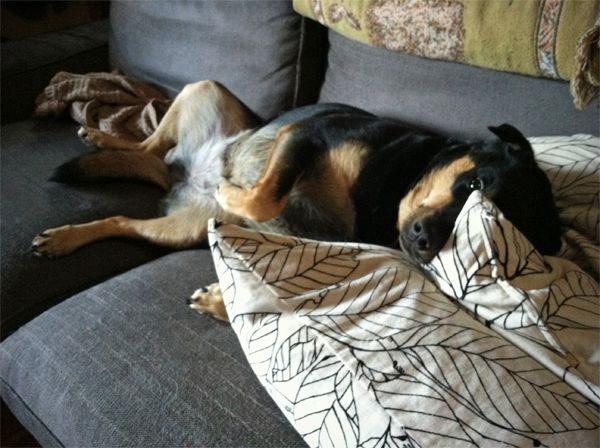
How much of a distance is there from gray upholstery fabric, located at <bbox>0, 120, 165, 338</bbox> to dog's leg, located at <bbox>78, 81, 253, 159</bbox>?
110 millimetres

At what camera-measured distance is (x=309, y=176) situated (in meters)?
1.53

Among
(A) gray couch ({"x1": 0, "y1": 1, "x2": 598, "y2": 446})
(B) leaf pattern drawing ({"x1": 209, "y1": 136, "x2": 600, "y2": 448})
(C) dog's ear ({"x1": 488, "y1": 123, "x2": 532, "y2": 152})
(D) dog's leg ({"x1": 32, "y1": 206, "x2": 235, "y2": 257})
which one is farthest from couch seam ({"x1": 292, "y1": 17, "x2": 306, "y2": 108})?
(B) leaf pattern drawing ({"x1": 209, "y1": 136, "x2": 600, "y2": 448})

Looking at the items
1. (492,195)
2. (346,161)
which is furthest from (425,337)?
(346,161)

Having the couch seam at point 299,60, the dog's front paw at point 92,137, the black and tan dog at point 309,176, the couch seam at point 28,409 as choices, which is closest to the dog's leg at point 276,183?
the black and tan dog at point 309,176

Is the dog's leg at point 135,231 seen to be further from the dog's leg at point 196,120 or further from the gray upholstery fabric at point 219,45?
the gray upholstery fabric at point 219,45

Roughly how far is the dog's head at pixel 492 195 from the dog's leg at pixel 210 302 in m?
0.42

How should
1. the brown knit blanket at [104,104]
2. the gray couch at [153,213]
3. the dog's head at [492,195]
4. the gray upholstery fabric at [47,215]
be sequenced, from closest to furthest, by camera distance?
the gray couch at [153,213] < the dog's head at [492,195] < the gray upholstery fabric at [47,215] < the brown knit blanket at [104,104]

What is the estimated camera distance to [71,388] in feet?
3.45

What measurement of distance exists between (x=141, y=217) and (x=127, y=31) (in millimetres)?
957

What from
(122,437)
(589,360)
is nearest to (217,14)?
(122,437)

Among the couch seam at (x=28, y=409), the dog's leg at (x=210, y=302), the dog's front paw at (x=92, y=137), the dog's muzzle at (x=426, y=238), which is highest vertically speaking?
the dog's muzzle at (x=426, y=238)

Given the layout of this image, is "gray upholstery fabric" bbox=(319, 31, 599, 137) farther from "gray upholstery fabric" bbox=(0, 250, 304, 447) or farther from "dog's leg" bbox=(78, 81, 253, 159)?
"gray upholstery fabric" bbox=(0, 250, 304, 447)

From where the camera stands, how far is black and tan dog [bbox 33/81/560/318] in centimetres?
118

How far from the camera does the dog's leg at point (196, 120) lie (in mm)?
1802
